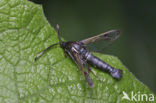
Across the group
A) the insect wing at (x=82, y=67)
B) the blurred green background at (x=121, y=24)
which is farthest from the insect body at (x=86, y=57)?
the blurred green background at (x=121, y=24)

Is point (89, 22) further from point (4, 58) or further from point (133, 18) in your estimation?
point (4, 58)

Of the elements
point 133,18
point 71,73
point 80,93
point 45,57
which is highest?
point 133,18

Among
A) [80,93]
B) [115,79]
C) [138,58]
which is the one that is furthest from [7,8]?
[138,58]

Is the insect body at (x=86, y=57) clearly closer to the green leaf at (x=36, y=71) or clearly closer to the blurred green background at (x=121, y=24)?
the green leaf at (x=36, y=71)

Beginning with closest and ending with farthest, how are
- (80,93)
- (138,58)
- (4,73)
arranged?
1. (4,73)
2. (80,93)
3. (138,58)

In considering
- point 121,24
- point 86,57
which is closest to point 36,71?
point 86,57

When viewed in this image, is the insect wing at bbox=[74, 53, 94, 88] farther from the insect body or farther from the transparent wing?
the transparent wing
